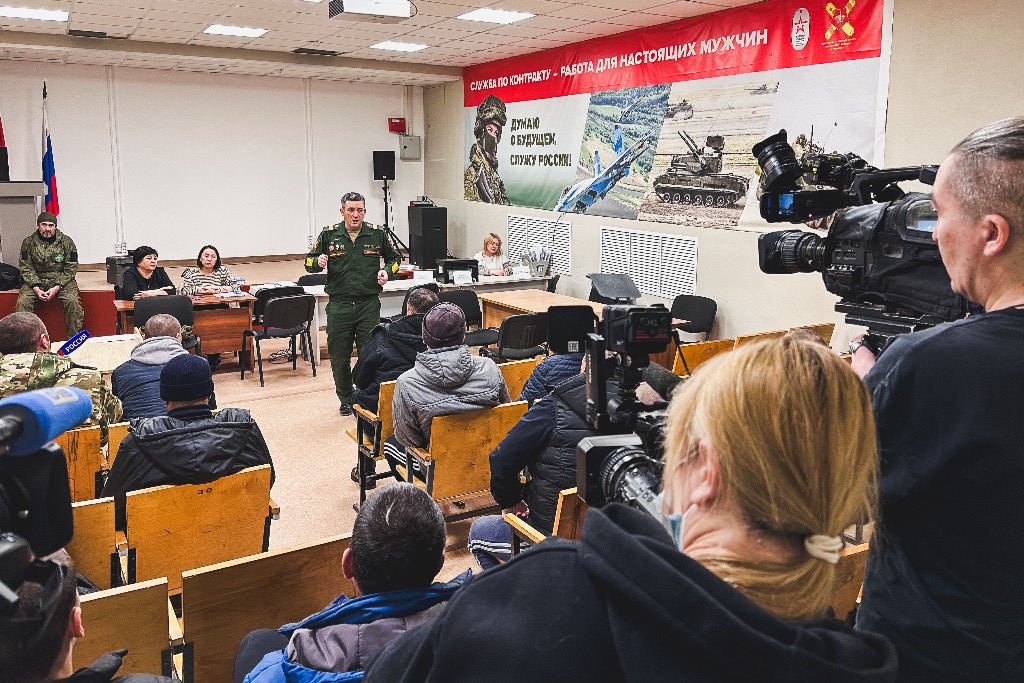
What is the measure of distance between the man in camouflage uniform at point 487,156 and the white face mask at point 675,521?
10.7 m

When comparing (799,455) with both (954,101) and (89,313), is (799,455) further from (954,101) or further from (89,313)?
(89,313)

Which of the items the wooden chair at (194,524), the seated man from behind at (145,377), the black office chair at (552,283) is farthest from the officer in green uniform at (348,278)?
the wooden chair at (194,524)

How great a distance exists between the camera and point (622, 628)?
26.8 inches

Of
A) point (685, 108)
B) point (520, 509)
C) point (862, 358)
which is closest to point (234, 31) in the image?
point (685, 108)

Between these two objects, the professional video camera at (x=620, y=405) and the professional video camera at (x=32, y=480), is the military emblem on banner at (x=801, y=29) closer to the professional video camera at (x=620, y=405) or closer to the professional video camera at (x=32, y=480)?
the professional video camera at (x=620, y=405)

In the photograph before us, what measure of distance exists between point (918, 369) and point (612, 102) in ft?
27.6

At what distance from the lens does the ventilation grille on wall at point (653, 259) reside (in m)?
8.18

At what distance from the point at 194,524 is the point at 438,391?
1.42m

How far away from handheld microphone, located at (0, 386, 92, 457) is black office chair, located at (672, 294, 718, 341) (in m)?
6.90

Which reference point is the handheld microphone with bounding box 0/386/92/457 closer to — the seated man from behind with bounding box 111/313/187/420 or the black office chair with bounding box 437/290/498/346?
the seated man from behind with bounding box 111/313/187/420

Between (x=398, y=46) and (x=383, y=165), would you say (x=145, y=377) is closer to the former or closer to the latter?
(x=398, y=46)

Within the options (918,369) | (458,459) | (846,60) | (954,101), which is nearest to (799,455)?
(918,369)

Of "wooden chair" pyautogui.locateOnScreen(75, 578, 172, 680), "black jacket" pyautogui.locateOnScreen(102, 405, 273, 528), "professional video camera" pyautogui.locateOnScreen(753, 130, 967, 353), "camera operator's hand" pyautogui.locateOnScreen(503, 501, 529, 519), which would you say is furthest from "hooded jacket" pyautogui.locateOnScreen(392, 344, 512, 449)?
"professional video camera" pyautogui.locateOnScreen(753, 130, 967, 353)

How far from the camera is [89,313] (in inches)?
318
